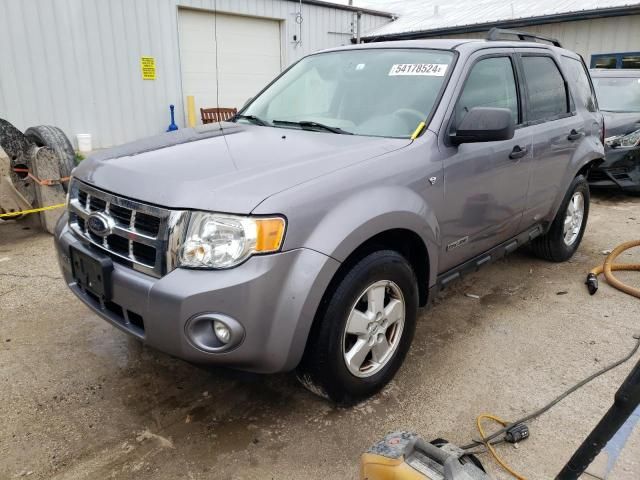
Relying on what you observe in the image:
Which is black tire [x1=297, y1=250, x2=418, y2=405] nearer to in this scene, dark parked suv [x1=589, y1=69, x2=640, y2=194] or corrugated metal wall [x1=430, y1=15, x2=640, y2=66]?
dark parked suv [x1=589, y1=69, x2=640, y2=194]

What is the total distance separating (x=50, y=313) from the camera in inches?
149

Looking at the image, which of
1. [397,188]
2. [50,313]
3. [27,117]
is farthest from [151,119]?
[397,188]

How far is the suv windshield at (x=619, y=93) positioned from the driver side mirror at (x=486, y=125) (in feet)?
21.2

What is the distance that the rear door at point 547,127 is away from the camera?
12.5ft

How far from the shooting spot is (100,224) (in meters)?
2.45

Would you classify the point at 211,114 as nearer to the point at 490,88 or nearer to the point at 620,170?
the point at 620,170

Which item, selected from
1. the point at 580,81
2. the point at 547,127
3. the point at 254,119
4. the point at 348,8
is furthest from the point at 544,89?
the point at 348,8

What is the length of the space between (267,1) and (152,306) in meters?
11.1

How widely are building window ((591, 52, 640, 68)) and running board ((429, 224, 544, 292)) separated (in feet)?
29.1

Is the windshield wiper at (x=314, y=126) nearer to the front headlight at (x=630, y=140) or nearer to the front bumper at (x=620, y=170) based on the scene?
the front bumper at (x=620, y=170)

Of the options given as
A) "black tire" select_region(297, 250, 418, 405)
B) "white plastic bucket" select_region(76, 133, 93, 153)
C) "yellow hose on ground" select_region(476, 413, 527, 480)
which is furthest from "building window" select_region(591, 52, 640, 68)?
"yellow hose on ground" select_region(476, 413, 527, 480)

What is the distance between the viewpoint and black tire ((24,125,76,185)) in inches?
211

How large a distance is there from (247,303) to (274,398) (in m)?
0.97

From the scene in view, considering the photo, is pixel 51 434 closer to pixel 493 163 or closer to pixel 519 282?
pixel 493 163
